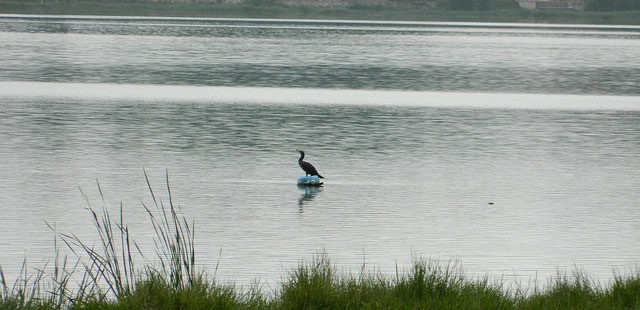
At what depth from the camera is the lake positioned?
32.4 ft

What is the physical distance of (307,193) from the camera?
12.7m

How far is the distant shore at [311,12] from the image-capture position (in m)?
114

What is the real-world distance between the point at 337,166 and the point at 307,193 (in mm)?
2054

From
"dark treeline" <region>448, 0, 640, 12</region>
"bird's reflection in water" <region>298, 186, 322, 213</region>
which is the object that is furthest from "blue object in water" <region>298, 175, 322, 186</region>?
"dark treeline" <region>448, 0, 640, 12</region>

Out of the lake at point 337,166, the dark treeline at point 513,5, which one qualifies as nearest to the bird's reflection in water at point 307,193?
the lake at point 337,166

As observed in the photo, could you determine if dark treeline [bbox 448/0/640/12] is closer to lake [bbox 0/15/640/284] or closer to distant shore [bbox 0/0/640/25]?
distant shore [bbox 0/0/640/25]

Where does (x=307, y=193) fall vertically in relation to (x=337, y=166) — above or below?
below

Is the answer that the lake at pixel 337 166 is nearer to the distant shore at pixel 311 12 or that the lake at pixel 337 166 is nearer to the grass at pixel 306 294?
the grass at pixel 306 294

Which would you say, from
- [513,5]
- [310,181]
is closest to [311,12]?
[513,5]

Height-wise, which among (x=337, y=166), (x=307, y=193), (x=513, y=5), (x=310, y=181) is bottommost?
(x=307, y=193)

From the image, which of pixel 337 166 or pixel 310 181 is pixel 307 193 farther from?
pixel 337 166

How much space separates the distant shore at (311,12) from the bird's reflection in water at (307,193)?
98183mm

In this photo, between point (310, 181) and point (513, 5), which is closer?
point (310, 181)

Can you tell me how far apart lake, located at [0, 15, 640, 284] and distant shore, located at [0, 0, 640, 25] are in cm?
8236
